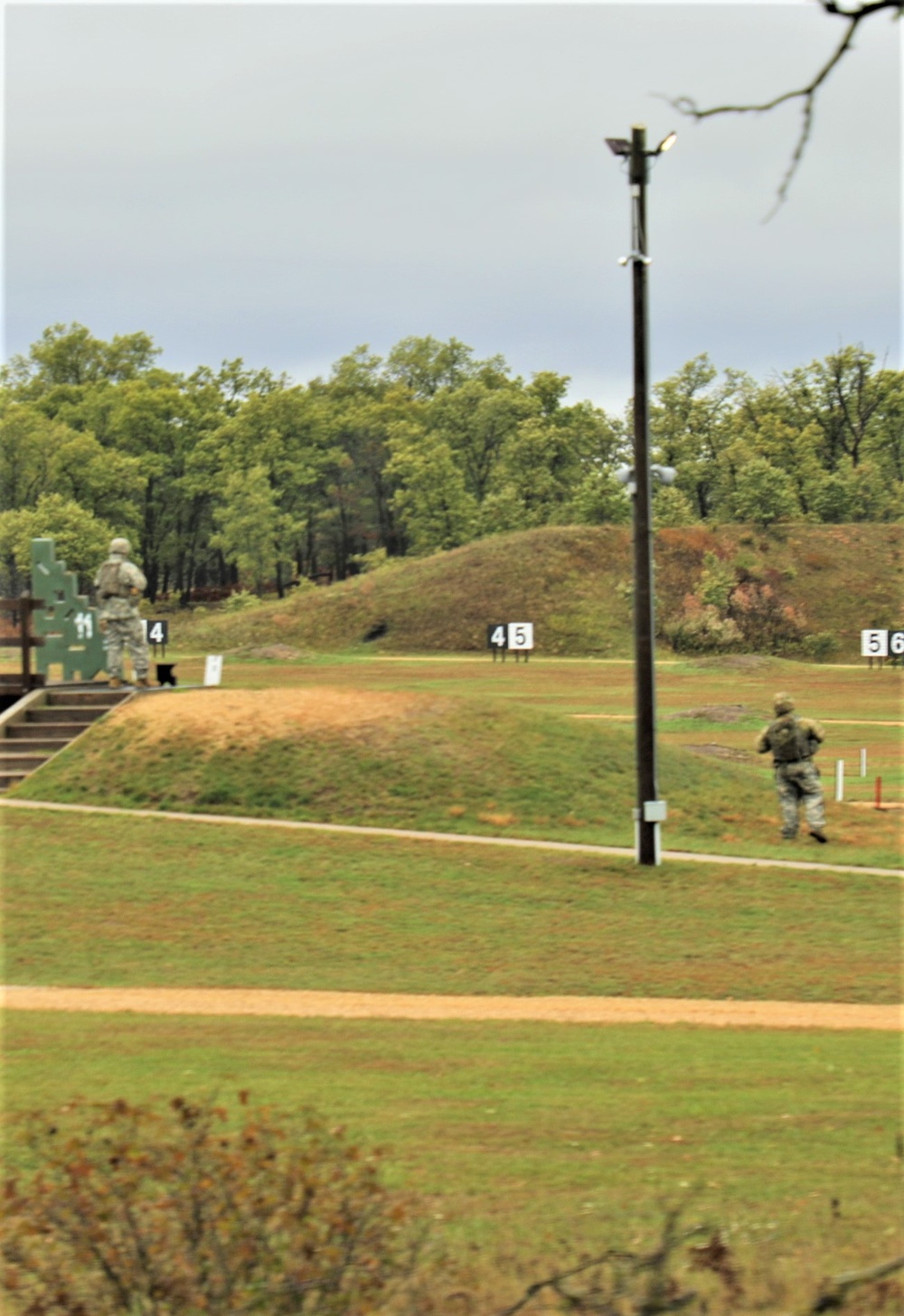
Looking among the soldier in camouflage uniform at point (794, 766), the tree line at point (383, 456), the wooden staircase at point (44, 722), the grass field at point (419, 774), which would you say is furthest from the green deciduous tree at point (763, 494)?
the soldier in camouflage uniform at point (794, 766)

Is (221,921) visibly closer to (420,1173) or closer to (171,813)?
(171,813)

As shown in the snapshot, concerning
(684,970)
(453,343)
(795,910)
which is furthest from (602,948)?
(453,343)

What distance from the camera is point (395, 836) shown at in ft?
69.7

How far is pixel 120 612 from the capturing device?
27656mm

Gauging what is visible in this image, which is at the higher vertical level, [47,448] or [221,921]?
[47,448]

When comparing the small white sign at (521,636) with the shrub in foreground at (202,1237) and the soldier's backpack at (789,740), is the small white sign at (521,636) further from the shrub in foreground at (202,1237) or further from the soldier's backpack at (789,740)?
the shrub in foreground at (202,1237)

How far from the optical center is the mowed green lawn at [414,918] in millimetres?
14477

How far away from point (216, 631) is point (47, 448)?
14.5 meters

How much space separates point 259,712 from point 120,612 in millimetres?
3889

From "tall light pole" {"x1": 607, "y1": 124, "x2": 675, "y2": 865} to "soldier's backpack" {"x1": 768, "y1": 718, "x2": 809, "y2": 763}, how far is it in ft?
9.58

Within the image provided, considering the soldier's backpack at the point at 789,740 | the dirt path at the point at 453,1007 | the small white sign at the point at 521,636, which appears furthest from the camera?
the small white sign at the point at 521,636

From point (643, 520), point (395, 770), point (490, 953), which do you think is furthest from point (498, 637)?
point (490, 953)

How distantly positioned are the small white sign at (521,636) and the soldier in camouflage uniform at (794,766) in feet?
156

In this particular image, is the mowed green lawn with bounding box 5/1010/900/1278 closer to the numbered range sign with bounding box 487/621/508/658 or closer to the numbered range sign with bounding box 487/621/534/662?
the numbered range sign with bounding box 487/621/534/662
